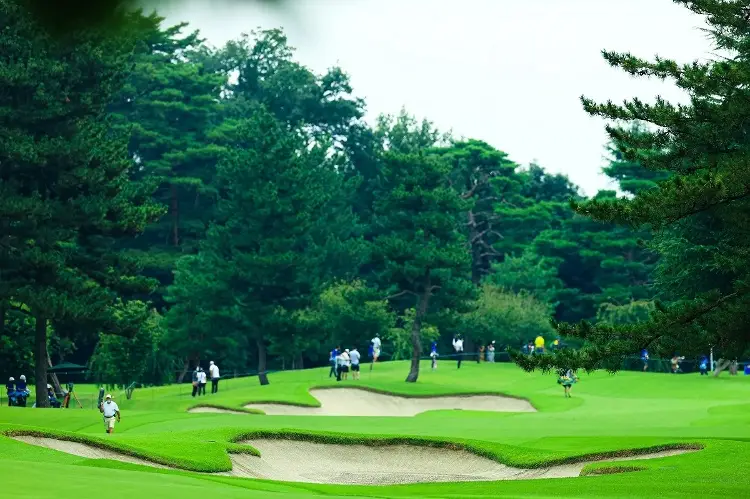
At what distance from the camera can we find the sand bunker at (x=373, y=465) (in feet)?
85.9

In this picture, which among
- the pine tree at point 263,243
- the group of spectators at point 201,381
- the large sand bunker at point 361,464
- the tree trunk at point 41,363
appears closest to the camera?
the large sand bunker at point 361,464

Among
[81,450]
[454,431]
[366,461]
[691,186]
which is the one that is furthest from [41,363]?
[691,186]

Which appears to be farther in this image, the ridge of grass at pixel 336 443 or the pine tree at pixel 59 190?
the pine tree at pixel 59 190

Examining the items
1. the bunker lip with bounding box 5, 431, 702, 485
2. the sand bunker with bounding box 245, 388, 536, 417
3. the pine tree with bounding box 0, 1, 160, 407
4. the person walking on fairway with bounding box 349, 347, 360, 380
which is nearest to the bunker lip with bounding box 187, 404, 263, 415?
the sand bunker with bounding box 245, 388, 536, 417

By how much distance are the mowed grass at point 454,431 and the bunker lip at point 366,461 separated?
0.26 m

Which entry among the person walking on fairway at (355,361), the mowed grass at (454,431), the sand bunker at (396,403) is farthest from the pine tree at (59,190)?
the person walking on fairway at (355,361)

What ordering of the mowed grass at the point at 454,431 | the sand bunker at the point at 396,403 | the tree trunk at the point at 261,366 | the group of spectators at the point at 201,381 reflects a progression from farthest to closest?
1. the tree trunk at the point at 261,366
2. the group of spectators at the point at 201,381
3. the sand bunker at the point at 396,403
4. the mowed grass at the point at 454,431

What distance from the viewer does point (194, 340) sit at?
193 feet

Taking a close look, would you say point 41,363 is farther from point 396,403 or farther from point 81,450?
point 81,450

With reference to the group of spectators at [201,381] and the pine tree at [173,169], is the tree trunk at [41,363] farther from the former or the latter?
the pine tree at [173,169]

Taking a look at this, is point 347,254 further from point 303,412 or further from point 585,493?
point 585,493

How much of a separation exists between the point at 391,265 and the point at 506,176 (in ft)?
107

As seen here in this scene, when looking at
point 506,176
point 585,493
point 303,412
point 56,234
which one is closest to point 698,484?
point 585,493

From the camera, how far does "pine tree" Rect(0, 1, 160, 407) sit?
43156 millimetres
